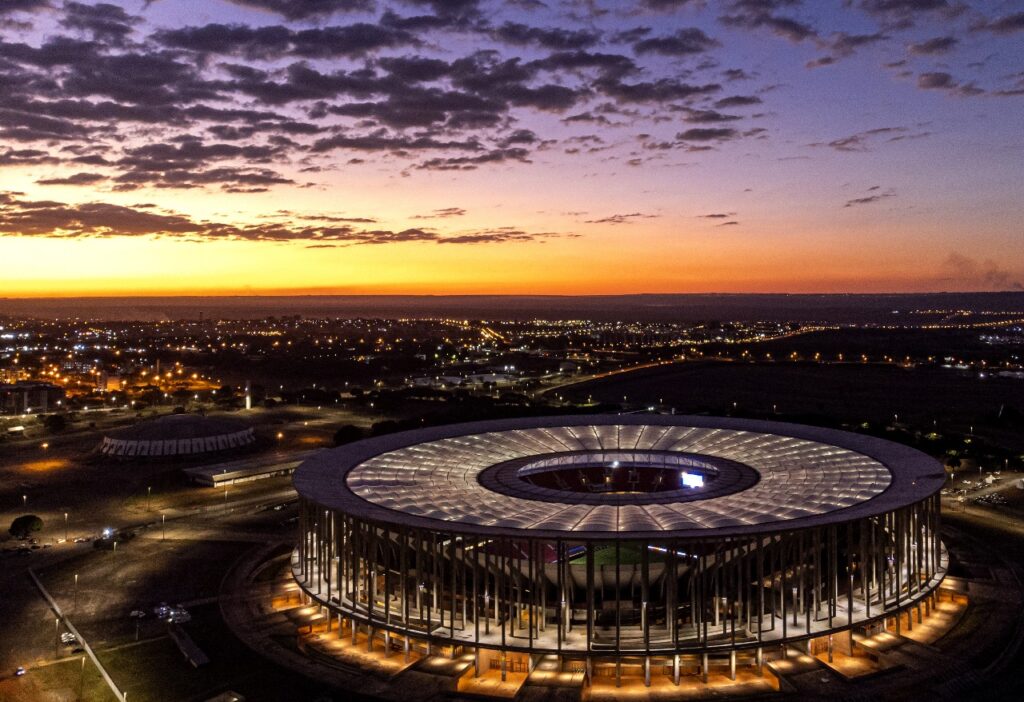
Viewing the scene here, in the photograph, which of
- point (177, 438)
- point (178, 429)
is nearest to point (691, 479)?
point (177, 438)

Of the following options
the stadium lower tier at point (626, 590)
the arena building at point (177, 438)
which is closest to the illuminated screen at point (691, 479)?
the stadium lower tier at point (626, 590)

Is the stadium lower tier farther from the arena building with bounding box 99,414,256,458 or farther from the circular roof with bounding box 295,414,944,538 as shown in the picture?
the arena building with bounding box 99,414,256,458

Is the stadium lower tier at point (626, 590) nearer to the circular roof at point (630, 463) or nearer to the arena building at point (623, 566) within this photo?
the arena building at point (623, 566)

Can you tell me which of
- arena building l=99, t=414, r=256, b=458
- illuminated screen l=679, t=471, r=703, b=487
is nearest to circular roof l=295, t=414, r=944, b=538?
illuminated screen l=679, t=471, r=703, b=487

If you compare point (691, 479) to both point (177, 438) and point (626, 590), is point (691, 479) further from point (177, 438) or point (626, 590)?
point (177, 438)

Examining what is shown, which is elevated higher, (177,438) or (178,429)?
(178,429)

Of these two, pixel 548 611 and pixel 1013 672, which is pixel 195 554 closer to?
pixel 548 611

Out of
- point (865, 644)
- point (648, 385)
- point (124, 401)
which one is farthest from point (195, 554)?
point (648, 385)
